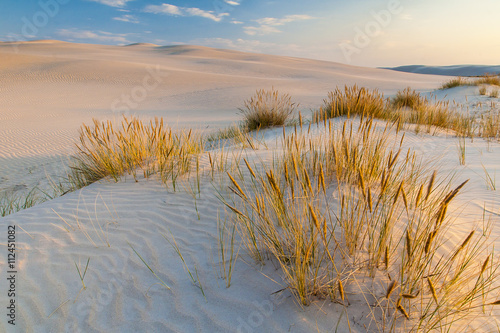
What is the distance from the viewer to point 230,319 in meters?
1.57

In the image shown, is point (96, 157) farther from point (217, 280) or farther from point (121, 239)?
point (217, 280)

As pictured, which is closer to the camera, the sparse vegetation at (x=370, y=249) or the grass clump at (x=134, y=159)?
the sparse vegetation at (x=370, y=249)

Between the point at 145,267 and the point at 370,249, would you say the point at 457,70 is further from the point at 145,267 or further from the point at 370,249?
the point at 145,267

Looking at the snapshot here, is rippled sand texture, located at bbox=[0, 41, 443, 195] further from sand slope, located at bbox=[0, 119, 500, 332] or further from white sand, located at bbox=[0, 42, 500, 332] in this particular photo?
sand slope, located at bbox=[0, 119, 500, 332]

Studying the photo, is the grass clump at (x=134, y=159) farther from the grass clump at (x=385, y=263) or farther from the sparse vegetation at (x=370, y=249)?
the grass clump at (x=385, y=263)

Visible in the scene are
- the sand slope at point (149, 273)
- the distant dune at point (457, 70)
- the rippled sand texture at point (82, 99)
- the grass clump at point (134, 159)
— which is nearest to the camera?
the sand slope at point (149, 273)

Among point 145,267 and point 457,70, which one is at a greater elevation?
point 457,70

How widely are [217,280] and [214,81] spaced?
2061 centimetres

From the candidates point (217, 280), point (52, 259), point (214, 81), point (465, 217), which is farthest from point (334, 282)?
point (214, 81)

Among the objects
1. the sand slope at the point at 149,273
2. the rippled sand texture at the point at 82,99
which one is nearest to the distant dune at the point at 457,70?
the rippled sand texture at the point at 82,99

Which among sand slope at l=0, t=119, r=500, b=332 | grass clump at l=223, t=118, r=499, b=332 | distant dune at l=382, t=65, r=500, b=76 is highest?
distant dune at l=382, t=65, r=500, b=76

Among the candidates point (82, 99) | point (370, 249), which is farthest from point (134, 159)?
point (82, 99)

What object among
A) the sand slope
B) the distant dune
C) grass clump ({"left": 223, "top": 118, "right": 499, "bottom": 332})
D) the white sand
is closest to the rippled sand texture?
Answer: the white sand

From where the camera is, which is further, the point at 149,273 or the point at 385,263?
the point at 149,273
